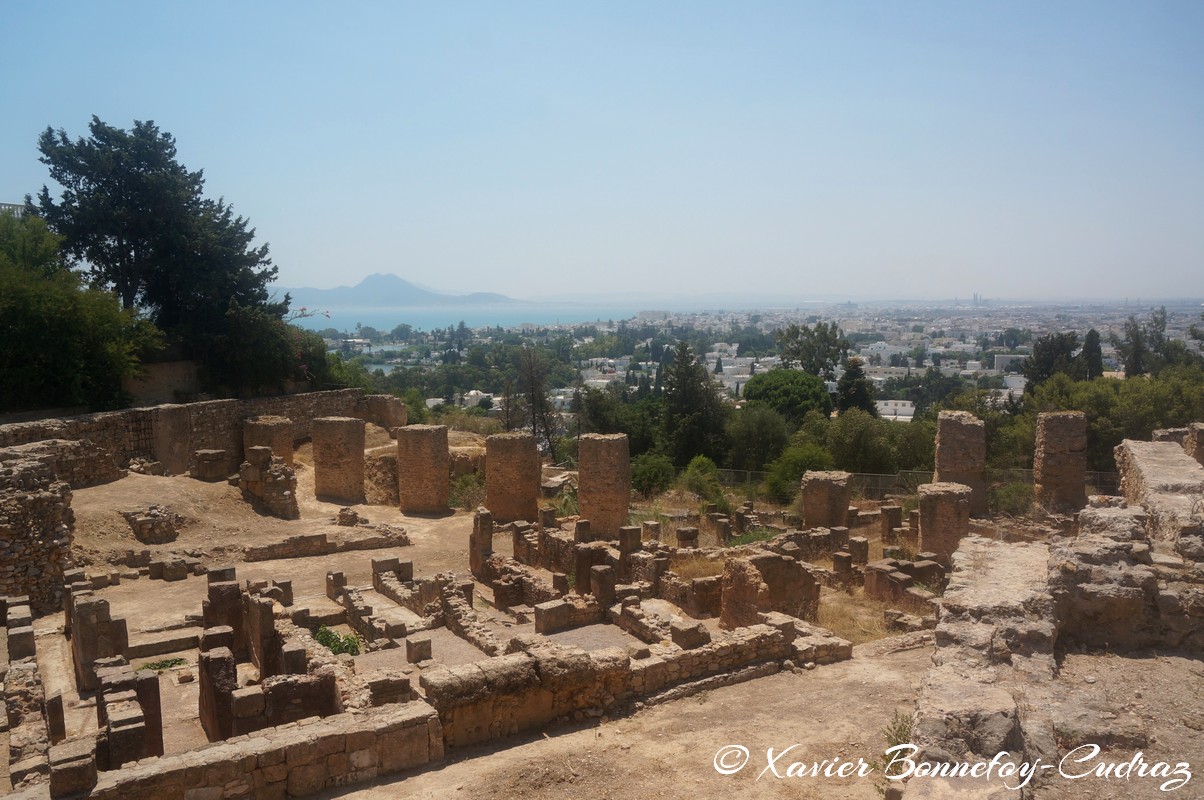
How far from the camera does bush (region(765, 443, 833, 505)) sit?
2817cm

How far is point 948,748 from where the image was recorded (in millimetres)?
5570

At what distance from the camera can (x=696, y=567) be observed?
16844 mm

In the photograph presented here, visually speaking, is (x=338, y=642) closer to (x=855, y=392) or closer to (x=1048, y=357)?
(x=855, y=392)

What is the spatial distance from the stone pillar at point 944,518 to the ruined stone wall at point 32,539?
637 inches

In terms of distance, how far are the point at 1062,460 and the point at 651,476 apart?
14.5 meters

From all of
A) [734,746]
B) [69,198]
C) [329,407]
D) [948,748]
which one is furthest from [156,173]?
[948,748]

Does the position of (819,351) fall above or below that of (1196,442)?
below

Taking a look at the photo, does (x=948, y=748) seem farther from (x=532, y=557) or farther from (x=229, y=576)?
(x=532, y=557)

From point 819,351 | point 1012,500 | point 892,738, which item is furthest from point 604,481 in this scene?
point 819,351

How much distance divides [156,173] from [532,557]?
61.9ft

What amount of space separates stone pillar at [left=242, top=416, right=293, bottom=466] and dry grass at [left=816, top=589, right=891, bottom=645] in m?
16.0

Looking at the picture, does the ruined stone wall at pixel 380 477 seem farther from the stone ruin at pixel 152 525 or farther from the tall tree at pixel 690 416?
the tall tree at pixel 690 416

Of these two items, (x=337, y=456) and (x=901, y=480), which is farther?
(x=901, y=480)

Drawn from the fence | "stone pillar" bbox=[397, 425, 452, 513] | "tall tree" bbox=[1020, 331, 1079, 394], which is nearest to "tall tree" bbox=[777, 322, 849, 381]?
"tall tree" bbox=[1020, 331, 1079, 394]
